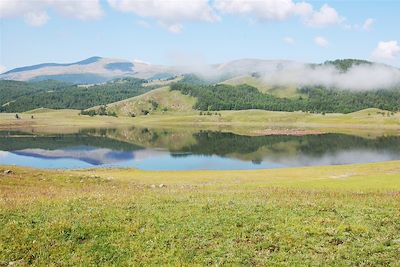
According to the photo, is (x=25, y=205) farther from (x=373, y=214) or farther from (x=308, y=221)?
(x=373, y=214)

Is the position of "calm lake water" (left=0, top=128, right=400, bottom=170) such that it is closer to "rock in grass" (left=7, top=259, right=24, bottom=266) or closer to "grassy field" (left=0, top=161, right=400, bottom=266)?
"grassy field" (left=0, top=161, right=400, bottom=266)

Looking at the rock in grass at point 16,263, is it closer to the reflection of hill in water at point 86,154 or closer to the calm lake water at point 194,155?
the calm lake water at point 194,155

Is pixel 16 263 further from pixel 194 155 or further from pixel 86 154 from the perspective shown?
pixel 86 154

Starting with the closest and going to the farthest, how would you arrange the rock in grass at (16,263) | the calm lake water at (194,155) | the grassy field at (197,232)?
the rock in grass at (16,263), the grassy field at (197,232), the calm lake water at (194,155)

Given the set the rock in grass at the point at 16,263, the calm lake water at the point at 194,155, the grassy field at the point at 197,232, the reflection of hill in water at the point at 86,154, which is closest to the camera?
the rock in grass at the point at 16,263

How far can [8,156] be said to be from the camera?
4783 inches

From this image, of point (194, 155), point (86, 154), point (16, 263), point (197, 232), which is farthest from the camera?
point (86, 154)

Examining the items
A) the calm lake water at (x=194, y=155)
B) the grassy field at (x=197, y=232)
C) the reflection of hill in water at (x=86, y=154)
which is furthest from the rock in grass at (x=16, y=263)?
the reflection of hill in water at (x=86, y=154)

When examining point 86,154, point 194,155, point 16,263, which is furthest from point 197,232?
point 86,154

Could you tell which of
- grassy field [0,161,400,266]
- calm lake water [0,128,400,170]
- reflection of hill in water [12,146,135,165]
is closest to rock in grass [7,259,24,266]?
grassy field [0,161,400,266]

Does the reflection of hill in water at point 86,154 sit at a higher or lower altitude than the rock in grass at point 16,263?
lower

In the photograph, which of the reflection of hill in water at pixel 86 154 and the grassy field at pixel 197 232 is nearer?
the grassy field at pixel 197 232

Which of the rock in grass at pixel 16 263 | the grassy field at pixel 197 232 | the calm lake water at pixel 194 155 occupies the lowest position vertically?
the calm lake water at pixel 194 155

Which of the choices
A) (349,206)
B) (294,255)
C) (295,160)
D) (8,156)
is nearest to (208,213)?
(294,255)
